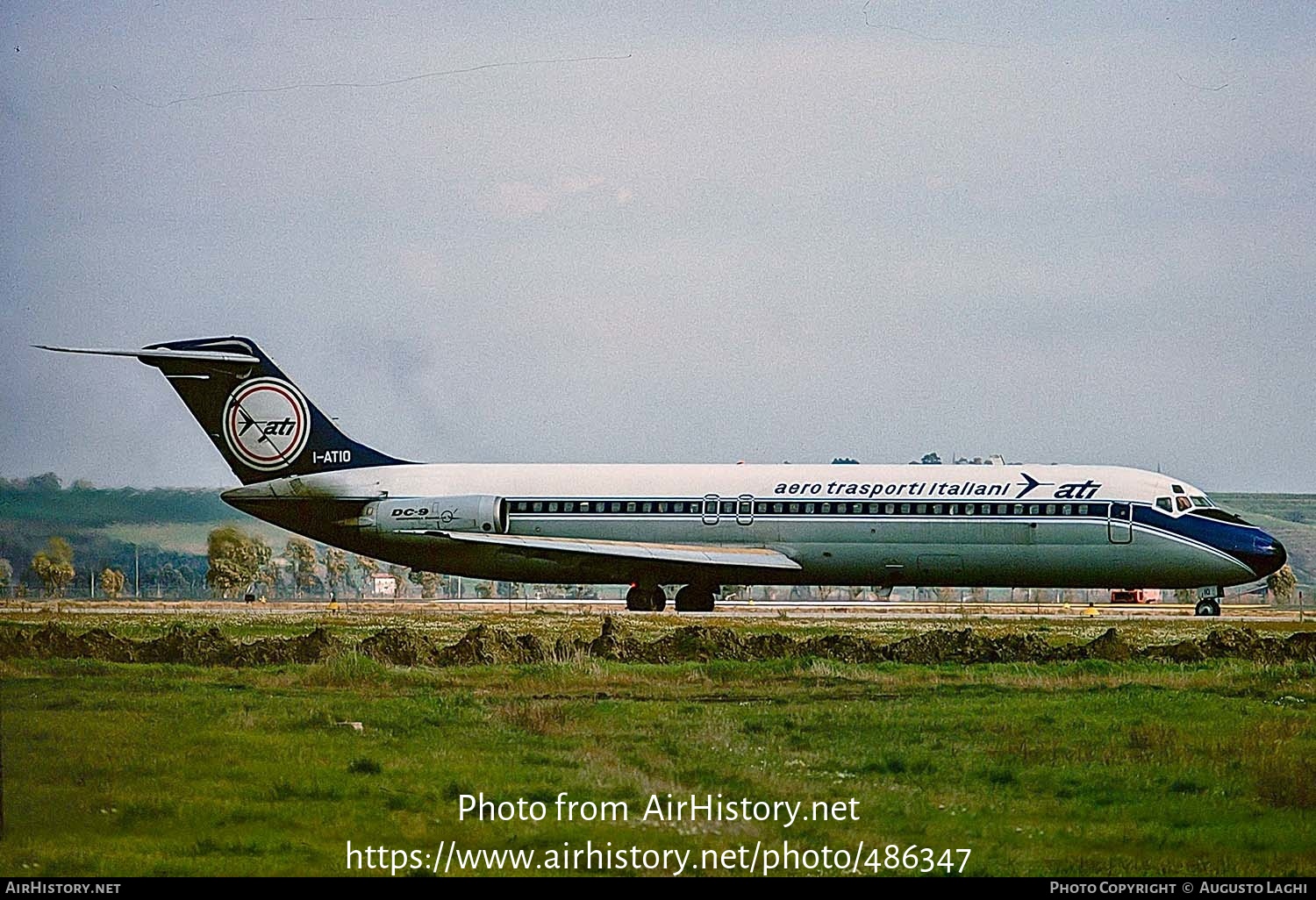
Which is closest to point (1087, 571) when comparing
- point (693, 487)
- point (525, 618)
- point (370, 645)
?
point (693, 487)

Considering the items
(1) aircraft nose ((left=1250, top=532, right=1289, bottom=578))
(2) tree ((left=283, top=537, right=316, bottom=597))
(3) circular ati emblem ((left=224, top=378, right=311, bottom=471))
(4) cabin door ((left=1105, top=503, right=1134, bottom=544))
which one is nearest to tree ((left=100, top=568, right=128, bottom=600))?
(3) circular ati emblem ((left=224, top=378, right=311, bottom=471))

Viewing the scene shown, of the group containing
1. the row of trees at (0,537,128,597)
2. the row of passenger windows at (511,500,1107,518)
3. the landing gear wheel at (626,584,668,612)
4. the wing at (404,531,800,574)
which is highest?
the row of passenger windows at (511,500,1107,518)

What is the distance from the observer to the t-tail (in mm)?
49188

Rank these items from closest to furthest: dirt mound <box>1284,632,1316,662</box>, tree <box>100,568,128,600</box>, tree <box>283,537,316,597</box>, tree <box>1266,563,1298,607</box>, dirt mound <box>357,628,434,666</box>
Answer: dirt mound <box>357,628,434,666</box> → dirt mound <box>1284,632,1316,662</box> → tree <box>100,568,128,600</box> → tree <box>283,537,316,597</box> → tree <box>1266,563,1298,607</box>

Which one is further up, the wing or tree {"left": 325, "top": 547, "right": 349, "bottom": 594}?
tree {"left": 325, "top": 547, "right": 349, "bottom": 594}

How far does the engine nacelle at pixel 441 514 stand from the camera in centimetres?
4734

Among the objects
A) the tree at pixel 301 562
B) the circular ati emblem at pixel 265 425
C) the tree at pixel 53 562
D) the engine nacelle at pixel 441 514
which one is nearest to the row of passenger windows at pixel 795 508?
the engine nacelle at pixel 441 514

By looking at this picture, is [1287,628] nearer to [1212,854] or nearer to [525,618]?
[525,618]

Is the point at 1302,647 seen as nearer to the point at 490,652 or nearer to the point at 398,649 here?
the point at 490,652

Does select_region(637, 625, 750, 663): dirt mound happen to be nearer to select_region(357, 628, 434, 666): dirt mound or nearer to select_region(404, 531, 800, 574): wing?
select_region(357, 628, 434, 666): dirt mound

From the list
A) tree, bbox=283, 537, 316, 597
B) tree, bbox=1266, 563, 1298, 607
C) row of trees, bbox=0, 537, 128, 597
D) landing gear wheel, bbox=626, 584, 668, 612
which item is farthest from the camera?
tree, bbox=1266, 563, 1298, 607

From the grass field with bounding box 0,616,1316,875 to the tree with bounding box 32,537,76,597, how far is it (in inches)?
62.1

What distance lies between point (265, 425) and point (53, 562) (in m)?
24.3
